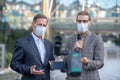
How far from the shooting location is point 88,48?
15.4 ft

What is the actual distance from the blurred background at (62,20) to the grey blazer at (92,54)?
786 inches

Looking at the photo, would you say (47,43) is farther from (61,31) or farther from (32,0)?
(32,0)

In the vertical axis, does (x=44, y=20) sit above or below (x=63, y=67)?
above

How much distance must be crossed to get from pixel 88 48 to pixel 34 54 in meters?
0.62

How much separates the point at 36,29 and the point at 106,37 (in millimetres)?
35810

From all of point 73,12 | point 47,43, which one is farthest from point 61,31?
point 47,43

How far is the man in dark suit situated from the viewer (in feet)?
15.7

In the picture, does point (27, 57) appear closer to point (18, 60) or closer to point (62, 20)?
point (18, 60)

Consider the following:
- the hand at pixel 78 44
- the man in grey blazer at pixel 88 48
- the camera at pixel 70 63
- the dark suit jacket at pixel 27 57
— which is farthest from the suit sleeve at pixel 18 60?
the hand at pixel 78 44

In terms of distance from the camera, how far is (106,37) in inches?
1587

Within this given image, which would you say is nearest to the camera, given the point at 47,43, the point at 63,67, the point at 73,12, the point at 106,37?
the point at 63,67

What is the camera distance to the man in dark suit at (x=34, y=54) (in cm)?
478

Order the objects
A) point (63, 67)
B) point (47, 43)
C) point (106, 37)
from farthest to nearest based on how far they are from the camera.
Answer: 1. point (106, 37)
2. point (47, 43)
3. point (63, 67)

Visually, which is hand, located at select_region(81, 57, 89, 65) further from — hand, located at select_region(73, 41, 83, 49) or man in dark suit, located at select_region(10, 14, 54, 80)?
man in dark suit, located at select_region(10, 14, 54, 80)
